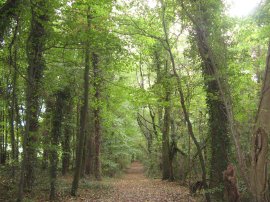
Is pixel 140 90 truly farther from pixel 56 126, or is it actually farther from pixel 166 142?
pixel 166 142

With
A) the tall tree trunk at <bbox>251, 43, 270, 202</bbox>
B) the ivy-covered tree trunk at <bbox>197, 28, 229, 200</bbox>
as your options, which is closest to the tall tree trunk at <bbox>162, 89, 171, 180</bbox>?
the ivy-covered tree trunk at <bbox>197, 28, 229, 200</bbox>

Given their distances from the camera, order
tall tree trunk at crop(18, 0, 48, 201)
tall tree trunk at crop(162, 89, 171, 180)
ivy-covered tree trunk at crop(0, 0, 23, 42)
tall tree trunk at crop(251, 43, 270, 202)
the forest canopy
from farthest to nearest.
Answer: tall tree trunk at crop(162, 89, 171, 180) → tall tree trunk at crop(18, 0, 48, 201) → ivy-covered tree trunk at crop(0, 0, 23, 42) → the forest canopy → tall tree trunk at crop(251, 43, 270, 202)

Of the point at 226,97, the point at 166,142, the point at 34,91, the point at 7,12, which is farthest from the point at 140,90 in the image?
the point at 7,12

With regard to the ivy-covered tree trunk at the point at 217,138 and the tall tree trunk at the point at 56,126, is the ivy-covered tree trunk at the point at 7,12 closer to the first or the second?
the tall tree trunk at the point at 56,126

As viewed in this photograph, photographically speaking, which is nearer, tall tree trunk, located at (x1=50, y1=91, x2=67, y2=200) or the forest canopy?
the forest canopy

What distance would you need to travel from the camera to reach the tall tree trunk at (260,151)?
6547 mm

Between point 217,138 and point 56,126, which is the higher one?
point 56,126

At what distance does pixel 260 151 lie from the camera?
673cm

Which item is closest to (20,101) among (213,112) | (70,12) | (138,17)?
(70,12)

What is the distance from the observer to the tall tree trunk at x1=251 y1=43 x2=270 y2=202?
6.55 meters

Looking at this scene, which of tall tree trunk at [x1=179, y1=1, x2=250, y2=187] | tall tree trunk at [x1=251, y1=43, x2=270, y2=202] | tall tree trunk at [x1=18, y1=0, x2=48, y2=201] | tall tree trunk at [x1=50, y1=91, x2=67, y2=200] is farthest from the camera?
tall tree trunk at [x1=50, y1=91, x2=67, y2=200]

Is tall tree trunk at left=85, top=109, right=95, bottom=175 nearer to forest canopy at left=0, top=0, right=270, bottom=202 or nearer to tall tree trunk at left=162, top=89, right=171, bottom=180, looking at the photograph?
forest canopy at left=0, top=0, right=270, bottom=202

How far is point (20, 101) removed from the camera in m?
13.6

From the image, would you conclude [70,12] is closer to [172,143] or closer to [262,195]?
[262,195]
